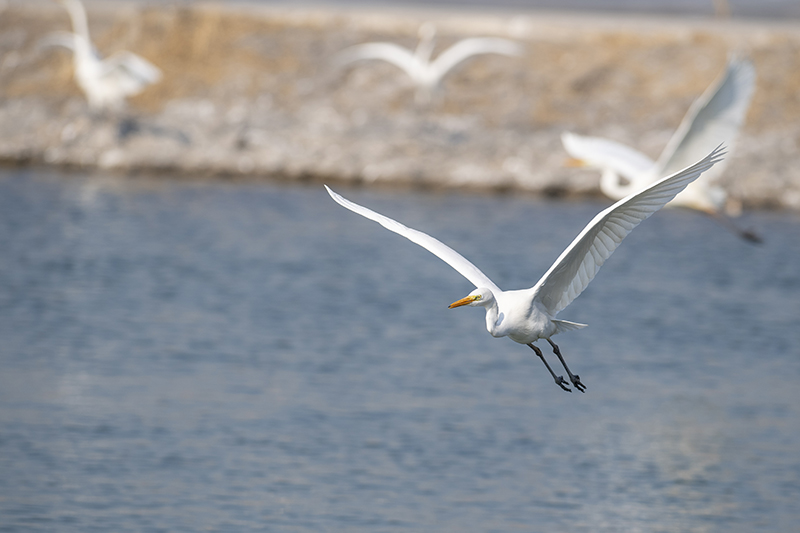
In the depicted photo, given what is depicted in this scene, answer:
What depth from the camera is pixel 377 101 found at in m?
27.1

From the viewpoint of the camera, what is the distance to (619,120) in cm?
2553

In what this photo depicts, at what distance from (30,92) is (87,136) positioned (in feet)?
11.8

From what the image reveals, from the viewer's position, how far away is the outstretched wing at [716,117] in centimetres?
1115

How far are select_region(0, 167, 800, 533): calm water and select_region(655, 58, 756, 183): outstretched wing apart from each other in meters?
3.03

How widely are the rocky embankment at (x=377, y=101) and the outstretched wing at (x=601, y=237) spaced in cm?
1553

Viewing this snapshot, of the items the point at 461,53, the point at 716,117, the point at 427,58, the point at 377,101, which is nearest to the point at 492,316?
the point at 716,117

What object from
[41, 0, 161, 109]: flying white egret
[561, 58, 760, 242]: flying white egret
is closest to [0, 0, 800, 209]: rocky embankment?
[41, 0, 161, 109]: flying white egret

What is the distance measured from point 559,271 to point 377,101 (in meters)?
19.8

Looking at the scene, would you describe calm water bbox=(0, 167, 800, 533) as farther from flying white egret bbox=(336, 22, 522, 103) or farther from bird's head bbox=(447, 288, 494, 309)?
flying white egret bbox=(336, 22, 522, 103)

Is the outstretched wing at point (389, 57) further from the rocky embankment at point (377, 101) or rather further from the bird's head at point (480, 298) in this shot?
the bird's head at point (480, 298)

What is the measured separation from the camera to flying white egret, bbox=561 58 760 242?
11.2 meters

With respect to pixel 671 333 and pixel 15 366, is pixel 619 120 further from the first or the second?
pixel 15 366

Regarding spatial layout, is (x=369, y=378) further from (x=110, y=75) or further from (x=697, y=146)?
(x=110, y=75)

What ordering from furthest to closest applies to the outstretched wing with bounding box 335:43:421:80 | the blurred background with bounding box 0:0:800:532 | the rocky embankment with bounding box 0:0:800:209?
the outstretched wing with bounding box 335:43:421:80 < the rocky embankment with bounding box 0:0:800:209 < the blurred background with bounding box 0:0:800:532
